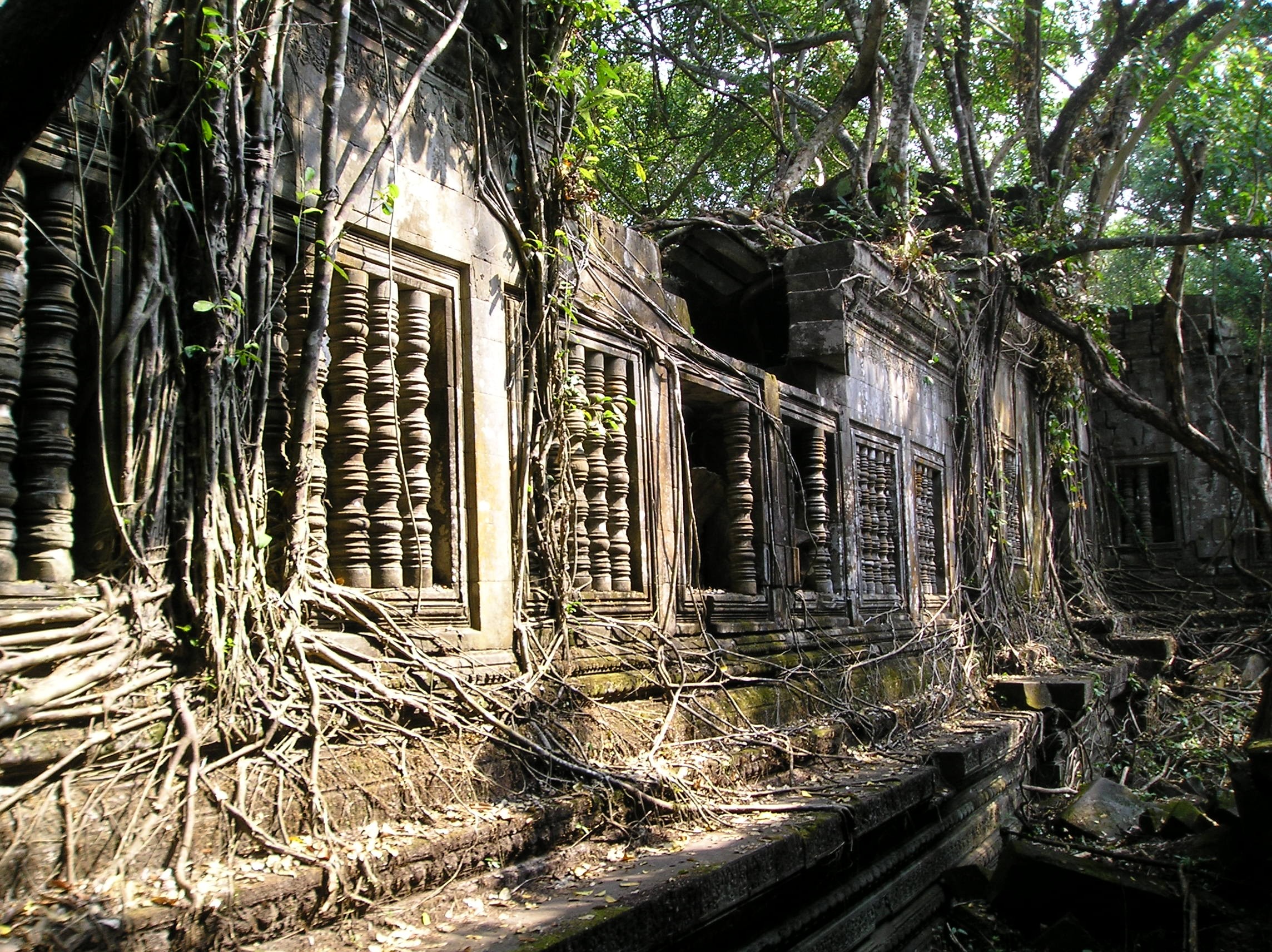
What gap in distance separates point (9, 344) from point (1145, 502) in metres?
14.3

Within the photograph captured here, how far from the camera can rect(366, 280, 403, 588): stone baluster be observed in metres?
3.66

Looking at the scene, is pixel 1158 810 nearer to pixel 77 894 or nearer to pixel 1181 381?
pixel 1181 381

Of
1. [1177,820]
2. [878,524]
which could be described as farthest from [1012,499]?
[1177,820]

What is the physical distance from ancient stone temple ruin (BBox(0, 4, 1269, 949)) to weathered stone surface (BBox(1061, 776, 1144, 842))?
1.68ft

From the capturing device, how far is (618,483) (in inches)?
196

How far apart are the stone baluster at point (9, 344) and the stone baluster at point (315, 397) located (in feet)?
2.64

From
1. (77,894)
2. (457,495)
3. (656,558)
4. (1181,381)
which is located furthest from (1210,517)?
(77,894)

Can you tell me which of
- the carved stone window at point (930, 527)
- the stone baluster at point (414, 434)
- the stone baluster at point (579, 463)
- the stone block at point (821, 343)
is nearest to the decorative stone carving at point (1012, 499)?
the carved stone window at point (930, 527)

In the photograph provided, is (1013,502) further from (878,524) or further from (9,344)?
(9,344)

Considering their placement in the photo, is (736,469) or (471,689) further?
(736,469)

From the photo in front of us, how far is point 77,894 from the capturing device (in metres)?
2.33

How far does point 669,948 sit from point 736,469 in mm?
3228

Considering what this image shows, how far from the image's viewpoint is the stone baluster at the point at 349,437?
11.6 feet

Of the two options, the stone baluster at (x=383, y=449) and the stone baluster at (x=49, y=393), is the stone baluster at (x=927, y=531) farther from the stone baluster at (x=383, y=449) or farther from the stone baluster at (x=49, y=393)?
the stone baluster at (x=49, y=393)
